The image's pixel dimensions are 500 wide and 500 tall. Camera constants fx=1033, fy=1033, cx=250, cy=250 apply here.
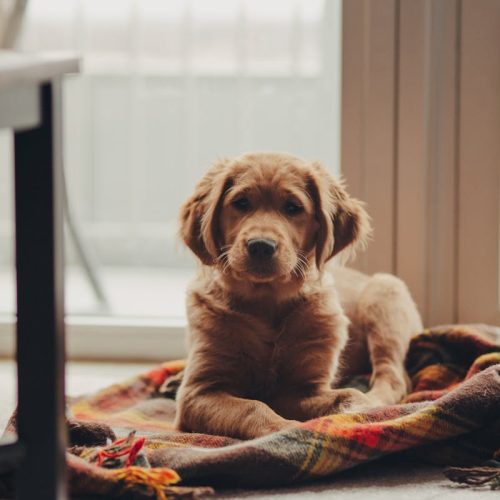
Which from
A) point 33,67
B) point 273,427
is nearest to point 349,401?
point 273,427

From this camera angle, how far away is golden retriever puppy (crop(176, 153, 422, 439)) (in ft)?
7.07

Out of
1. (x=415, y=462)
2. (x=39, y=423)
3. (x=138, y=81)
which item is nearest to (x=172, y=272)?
(x=138, y=81)

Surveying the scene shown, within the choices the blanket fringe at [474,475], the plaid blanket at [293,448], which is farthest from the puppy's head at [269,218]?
the blanket fringe at [474,475]

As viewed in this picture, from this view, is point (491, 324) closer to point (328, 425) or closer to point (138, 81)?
point (328, 425)

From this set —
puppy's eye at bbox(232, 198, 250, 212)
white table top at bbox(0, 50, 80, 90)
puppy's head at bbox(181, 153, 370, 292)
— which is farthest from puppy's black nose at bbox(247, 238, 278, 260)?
white table top at bbox(0, 50, 80, 90)

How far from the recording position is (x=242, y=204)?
7.30 feet

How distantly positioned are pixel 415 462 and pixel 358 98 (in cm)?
119

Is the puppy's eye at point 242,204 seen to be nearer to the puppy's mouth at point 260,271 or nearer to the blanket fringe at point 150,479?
the puppy's mouth at point 260,271

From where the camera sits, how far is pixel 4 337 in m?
3.14

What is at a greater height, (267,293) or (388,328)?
(267,293)

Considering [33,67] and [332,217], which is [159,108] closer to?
[332,217]

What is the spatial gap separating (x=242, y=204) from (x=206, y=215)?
0.09 meters

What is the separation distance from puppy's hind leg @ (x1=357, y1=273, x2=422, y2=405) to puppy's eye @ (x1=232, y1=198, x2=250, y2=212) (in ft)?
1.76

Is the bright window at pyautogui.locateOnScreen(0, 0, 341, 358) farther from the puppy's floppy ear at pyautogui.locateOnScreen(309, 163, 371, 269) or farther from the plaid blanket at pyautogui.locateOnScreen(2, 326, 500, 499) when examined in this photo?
the plaid blanket at pyautogui.locateOnScreen(2, 326, 500, 499)
